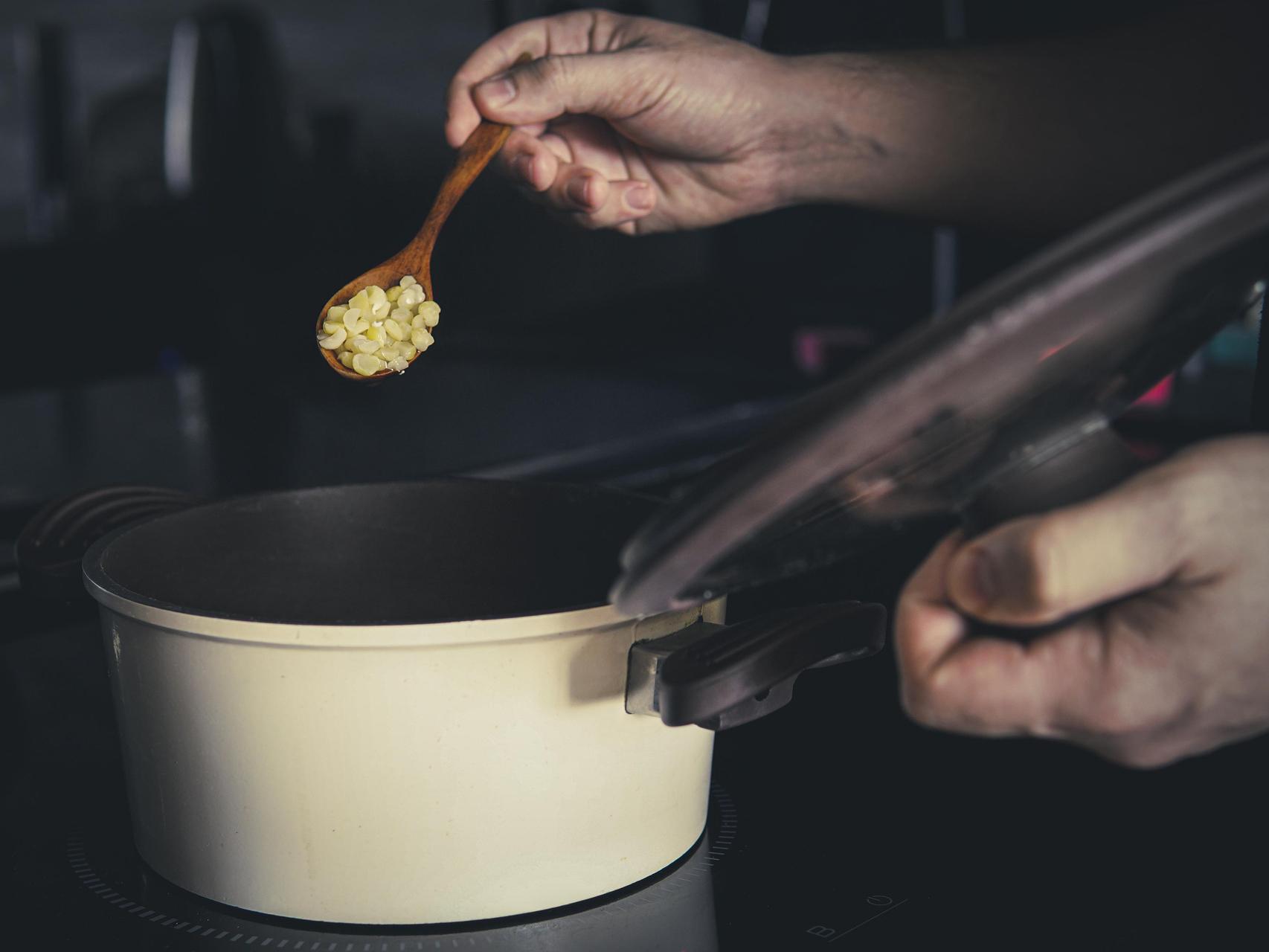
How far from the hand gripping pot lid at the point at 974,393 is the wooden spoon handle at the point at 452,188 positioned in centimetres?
45

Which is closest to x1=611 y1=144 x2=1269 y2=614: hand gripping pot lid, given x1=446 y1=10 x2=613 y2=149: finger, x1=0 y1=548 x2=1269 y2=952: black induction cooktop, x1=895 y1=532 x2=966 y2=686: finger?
x1=895 y1=532 x2=966 y2=686: finger

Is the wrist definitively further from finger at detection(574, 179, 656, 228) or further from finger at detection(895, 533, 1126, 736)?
finger at detection(895, 533, 1126, 736)

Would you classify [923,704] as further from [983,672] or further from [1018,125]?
[1018,125]

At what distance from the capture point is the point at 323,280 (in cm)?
160

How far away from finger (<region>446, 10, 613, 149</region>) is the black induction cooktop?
50cm

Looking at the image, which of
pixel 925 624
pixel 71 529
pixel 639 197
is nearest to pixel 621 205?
pixel 639 197

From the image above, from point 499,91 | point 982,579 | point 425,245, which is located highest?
point 499,91

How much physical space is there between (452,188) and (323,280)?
0.74 meters

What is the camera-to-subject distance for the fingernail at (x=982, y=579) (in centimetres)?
49

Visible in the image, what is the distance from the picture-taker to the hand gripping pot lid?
0.37m

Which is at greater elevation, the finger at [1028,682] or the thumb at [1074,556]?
the thumb at [1074,556]

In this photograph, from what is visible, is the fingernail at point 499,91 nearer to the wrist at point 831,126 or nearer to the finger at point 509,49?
the finger at point 509,49

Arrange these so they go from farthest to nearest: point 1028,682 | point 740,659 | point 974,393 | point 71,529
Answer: point 71,529 → point 740,659 → point 1028,682 → point 974,393

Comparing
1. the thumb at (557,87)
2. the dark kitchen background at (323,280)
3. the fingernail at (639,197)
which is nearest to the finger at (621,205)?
the fingernail at (639,197)
